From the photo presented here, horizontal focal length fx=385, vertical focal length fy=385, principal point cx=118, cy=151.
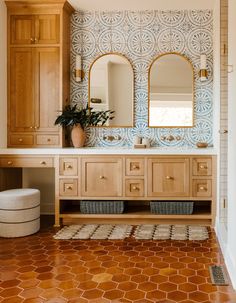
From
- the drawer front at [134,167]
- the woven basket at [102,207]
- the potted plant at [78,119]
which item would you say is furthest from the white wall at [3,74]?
the drawer front at [134,167]

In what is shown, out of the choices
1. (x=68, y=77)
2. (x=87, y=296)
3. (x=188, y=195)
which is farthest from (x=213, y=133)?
(x=87, y=296)

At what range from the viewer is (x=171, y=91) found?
457 centimetres

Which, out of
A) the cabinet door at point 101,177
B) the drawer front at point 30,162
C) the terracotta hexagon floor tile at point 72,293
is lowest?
the terracotta hexagon floor tile at point 72,293

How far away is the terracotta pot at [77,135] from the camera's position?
437 centimetres

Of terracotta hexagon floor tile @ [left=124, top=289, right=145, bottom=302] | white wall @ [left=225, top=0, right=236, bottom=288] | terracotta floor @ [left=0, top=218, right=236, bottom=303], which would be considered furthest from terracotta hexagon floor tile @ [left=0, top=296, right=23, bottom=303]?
white wall @ [left=225, top=0, right=236, bottom=288]

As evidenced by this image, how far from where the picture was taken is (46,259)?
3123mm

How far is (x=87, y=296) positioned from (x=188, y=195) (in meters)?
1.95

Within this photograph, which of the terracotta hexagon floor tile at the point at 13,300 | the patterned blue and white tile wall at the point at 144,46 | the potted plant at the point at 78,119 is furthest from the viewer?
the patterned blue and white tile wall at the point at 144,46

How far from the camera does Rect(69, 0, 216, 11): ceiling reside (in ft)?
14.1

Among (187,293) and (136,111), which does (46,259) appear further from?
(136,111)

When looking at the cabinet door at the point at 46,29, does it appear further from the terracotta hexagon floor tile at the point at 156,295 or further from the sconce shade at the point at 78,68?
the terracotta hexagon floor tile at the point at 156,295

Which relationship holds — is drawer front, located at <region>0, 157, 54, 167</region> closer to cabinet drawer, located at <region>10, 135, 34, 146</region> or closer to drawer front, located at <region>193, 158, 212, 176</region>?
cabinet drawer, located at <region>10, 135, 34, 146</region>

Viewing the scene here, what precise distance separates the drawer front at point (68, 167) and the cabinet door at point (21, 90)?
660 mm

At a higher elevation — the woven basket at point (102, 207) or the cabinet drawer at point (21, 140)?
the cabinet drawer at point (21, 140)
